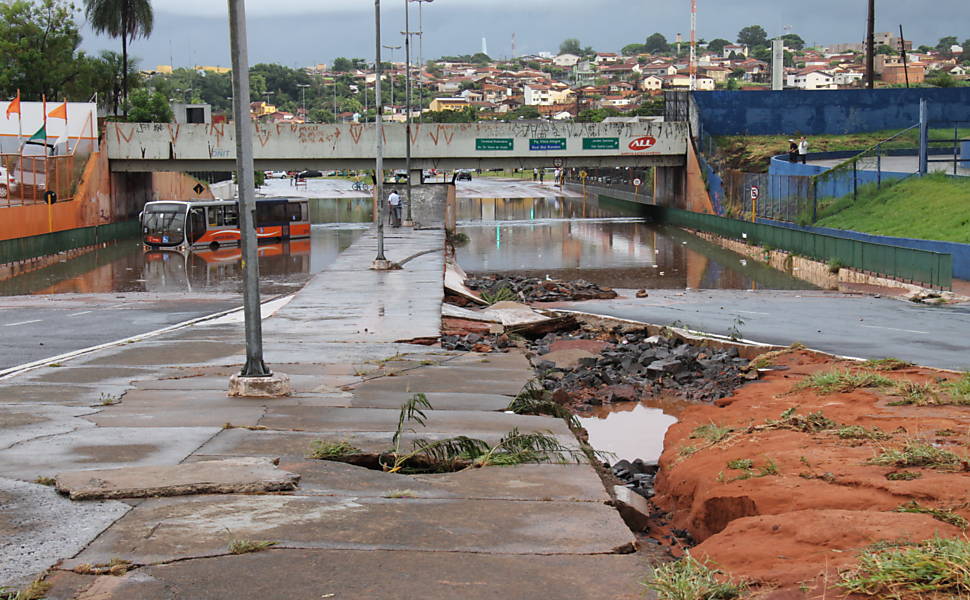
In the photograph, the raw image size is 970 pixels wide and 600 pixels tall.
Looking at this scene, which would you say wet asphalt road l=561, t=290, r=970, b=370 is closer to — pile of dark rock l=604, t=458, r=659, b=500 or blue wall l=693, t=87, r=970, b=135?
pile of dark rock l=604, t=458, r=659, b=500

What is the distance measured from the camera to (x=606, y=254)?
54.7m

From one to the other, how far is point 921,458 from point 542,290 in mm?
23362

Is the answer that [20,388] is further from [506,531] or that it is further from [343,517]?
[506,531]

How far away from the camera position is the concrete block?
13.6 m

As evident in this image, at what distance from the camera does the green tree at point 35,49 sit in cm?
8069

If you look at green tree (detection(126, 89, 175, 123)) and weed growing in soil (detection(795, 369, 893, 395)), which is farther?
green tree (detection(126, 89, 175, 123))

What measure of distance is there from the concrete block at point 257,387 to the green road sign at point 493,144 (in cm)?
5692

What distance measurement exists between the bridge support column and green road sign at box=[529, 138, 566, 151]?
30.8 feet

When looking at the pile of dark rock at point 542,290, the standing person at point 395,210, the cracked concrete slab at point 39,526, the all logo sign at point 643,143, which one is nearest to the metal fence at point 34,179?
the standing person at point 395,210

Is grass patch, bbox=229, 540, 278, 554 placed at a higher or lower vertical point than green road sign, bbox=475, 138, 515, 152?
lower

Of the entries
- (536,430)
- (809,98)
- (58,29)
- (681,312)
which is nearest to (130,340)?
(536,430)

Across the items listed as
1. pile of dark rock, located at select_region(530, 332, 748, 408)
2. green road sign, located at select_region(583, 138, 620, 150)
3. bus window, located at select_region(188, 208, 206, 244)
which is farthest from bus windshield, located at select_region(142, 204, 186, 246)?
pile of dark rock, located at select_region(530, 332, 748, 408)

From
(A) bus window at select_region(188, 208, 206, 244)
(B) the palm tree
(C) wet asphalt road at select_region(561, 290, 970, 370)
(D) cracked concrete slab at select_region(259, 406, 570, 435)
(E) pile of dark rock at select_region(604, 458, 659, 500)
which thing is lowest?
(E) pile of dark rock at select_region(604, 458, 659, 500)

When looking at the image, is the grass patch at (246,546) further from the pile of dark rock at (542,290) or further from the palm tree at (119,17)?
the palm tree at (119,17)
